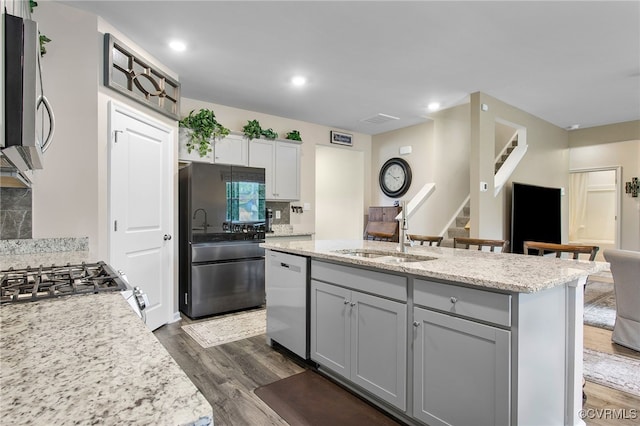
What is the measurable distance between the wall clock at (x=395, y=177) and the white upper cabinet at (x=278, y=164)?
189cm

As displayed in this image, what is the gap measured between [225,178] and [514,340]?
10.7 feet

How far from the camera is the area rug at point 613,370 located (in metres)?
2.31

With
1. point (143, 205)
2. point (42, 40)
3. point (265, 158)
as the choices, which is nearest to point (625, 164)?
point (265, 158)

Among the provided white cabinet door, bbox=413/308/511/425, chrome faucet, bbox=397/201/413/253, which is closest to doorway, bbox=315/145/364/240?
chrome faucet, bbox=397/201/413/253

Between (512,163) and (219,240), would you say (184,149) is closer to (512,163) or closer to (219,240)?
(219,240)

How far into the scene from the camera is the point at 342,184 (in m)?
6.91

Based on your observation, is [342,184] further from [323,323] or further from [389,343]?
[389,343]

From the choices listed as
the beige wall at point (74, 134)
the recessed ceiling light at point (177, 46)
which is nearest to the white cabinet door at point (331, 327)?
the beige wall at point (74, 134)

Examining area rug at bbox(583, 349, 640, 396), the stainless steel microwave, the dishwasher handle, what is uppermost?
the stainless steel microwave

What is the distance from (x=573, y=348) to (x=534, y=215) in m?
4.33

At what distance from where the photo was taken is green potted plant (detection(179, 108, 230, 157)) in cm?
405

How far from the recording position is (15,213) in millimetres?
2309

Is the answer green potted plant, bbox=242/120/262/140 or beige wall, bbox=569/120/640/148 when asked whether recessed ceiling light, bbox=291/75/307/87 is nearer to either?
green potted plant, bbox=242/120/262/140

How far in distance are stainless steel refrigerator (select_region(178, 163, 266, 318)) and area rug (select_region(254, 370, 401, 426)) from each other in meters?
1.69
